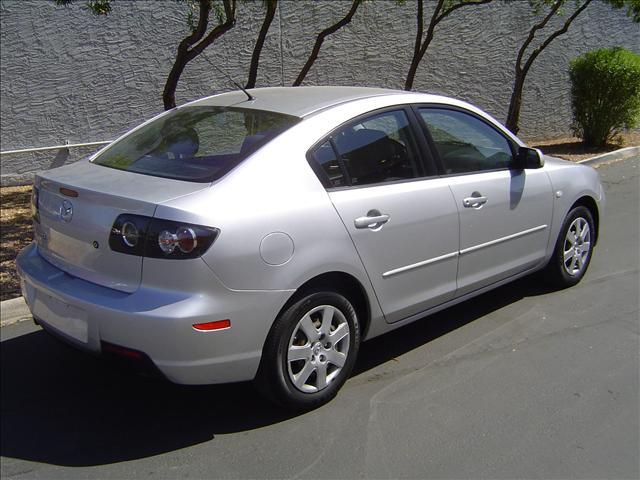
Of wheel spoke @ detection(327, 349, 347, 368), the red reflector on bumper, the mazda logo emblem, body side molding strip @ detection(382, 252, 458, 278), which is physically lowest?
wheel spoke @ detection(327, 349, 347, 368)

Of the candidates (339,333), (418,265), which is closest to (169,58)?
(418,265)

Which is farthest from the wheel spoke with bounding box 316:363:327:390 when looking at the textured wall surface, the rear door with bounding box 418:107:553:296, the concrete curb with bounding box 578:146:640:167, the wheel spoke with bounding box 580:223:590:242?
the concrete curb with bounding box 578:146:640:167

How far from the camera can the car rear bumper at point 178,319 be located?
321 cm

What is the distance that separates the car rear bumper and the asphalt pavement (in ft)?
1.35

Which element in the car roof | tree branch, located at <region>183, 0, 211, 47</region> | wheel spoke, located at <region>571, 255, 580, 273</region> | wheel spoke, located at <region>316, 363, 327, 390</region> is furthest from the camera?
tree branch, located at <region>183, 0, 211, 47</region>

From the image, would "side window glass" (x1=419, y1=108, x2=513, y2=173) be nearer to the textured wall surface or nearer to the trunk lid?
the trunk lid

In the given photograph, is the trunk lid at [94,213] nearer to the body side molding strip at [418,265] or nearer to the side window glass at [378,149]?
the side window glass at [378,149]

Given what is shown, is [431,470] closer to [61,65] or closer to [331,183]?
[331,183]

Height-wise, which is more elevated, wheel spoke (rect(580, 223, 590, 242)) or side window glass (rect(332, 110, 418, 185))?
side window glass (rect(332, 110, 418, 185))

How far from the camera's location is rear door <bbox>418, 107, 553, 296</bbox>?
447 cm

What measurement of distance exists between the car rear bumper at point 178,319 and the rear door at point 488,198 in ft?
5.06

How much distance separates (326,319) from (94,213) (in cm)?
127

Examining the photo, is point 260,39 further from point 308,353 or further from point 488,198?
point 308,353

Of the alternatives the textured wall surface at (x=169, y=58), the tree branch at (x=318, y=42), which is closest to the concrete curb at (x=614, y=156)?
the textured wall surface at (x=169, y=58)
